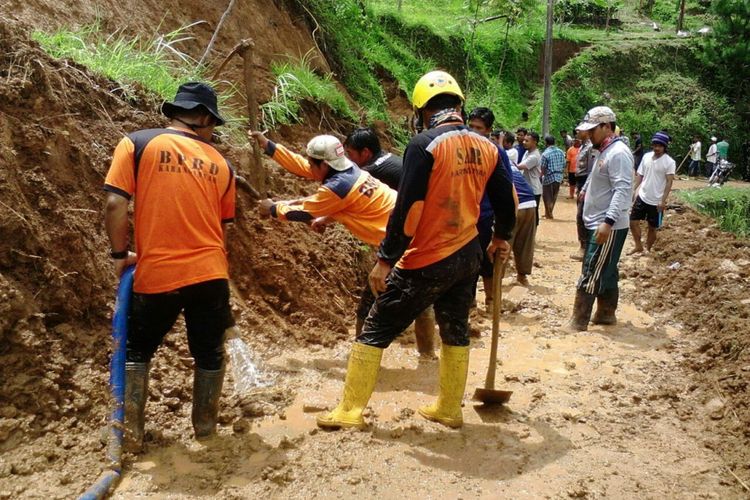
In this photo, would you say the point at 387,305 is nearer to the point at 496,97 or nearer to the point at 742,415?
the point at 742,415

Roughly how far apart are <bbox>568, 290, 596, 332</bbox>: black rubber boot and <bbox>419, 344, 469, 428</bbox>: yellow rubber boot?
243 centimetres

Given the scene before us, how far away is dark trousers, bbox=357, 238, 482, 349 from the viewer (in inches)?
144

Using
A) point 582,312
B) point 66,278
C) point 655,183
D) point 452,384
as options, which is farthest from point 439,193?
point 655,183

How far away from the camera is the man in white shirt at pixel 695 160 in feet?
→ 68.7

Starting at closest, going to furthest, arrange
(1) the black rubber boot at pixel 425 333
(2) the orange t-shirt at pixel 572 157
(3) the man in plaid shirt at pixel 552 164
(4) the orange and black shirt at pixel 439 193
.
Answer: (4) the orange and black shirt at pixel 439 193 → (1) the black rubber boot at pixel 425 333 → (3) the man in plaid shirt at pixel 552 164 → (2) the orange t-shirt at pixel 572 157

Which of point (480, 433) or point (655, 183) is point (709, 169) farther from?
point (480, 433)

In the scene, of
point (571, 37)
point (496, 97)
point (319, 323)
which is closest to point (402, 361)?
point (319, 323)

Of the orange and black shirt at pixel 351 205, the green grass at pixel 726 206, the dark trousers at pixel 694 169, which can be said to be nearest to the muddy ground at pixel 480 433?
the orange and black shirt at pixel 351 205

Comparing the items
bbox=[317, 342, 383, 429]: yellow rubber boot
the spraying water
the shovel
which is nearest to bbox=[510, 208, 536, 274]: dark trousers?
the shovel

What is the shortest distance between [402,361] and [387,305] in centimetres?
152

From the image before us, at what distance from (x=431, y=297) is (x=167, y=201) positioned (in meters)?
1.54

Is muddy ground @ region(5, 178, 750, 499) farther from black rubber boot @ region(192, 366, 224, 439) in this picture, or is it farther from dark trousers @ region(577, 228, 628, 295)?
dark trousers @ region(577, 228, 628, 295)

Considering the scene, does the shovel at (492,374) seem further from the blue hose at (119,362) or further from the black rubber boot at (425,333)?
the blue hose at (119,362)

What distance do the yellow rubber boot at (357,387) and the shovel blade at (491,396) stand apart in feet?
2.62
